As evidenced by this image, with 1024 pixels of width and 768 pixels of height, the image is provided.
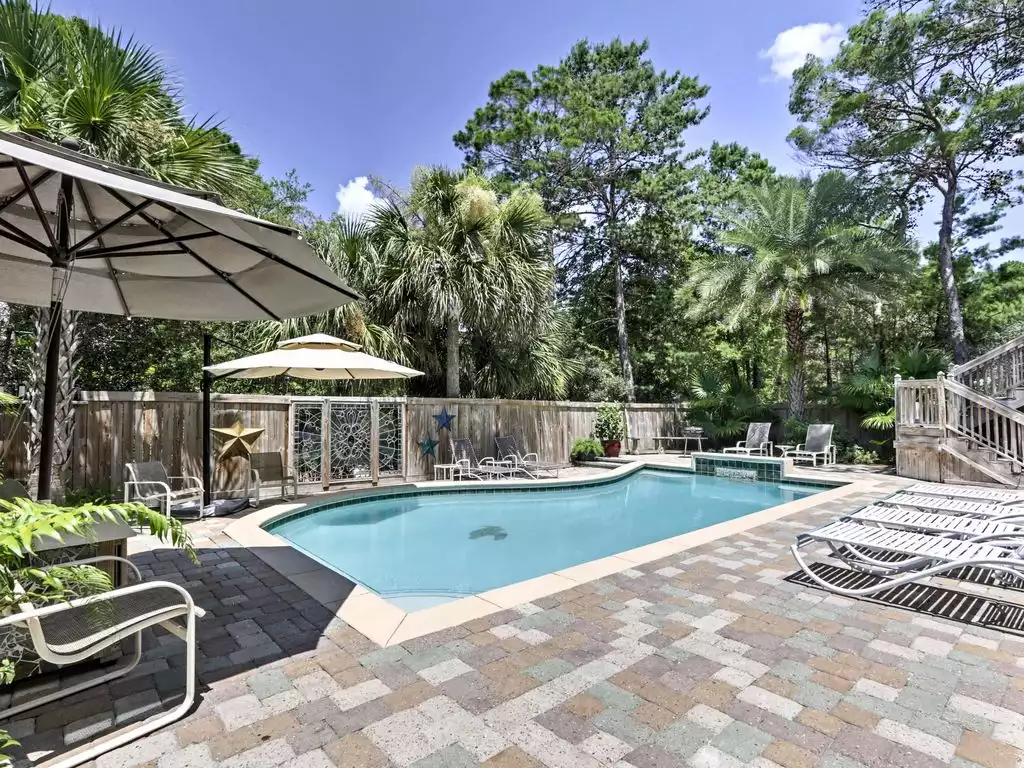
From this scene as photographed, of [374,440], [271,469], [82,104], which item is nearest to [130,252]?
[82,104]

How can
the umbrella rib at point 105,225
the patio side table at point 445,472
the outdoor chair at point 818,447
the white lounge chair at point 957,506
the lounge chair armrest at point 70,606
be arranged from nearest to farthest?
the lounge chair armrest at point 70,606 → the umbrella rib at point 105,225 → the white lounge chair at point 957,506 → the patio side table at point 445,472 → the outdoor chair at point 818,447

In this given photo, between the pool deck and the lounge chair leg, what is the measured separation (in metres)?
0.04

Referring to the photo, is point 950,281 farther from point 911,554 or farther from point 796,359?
point 911,554

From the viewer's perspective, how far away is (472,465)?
1061 centimetres

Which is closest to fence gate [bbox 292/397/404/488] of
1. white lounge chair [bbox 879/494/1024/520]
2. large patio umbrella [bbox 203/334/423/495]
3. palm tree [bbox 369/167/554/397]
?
large patio umbrella [bbox 203/334/423/495]

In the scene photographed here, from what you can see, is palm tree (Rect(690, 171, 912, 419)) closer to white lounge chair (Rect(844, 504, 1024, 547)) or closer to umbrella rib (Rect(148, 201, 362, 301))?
white lounge chair (Rect(844, 504, 1024, 547))

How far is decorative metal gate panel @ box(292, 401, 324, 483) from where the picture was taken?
856 centimetres

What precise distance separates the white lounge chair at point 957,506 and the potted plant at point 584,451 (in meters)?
8.56

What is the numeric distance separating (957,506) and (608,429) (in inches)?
385

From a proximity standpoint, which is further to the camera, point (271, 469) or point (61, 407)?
point (271, 469)

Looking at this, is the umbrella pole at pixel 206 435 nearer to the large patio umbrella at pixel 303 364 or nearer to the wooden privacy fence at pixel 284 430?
the large patio umbrella at pixel 303 364

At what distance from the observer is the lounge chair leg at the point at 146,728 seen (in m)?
1.96

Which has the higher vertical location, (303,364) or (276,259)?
(276,259)

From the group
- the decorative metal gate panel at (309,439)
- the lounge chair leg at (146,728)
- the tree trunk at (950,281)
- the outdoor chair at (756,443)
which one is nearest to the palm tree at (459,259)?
the decorative metal gate panel at (309,439)
